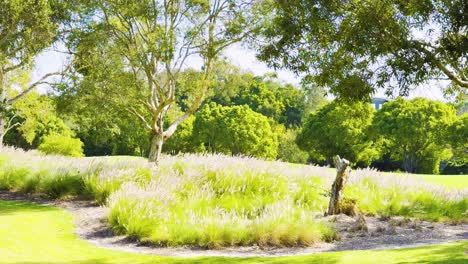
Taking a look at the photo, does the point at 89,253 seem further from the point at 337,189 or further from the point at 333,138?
the point at 333,138

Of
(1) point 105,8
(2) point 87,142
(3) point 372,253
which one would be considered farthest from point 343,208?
(2) point 87,142

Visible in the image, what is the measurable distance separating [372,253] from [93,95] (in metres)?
10.5

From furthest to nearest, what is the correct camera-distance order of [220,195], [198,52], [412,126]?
[412,126] → [198,52] → [220,195]

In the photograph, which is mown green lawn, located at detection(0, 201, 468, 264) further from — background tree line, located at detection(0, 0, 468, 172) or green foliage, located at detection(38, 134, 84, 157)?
green foliage, located at detection(38, 134, 84, 157)

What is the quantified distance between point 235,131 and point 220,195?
35.5 metres

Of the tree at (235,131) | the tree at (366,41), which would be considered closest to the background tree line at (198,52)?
the tree at (366,41)

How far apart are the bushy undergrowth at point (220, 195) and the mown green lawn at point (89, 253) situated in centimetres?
105

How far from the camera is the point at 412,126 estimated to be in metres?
44.2

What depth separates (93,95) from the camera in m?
15.0

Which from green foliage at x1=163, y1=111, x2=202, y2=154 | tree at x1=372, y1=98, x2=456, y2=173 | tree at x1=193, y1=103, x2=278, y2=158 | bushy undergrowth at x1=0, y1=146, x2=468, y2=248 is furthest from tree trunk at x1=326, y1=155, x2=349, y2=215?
green foliage at x1=163, y1=111, x2=202, y2=154

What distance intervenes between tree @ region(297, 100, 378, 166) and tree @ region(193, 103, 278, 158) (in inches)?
138

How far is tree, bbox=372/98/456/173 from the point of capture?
44.3 metres

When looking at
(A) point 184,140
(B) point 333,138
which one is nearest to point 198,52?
(B) point 333,138

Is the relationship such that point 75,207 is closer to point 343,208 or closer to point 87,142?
point 343,208
